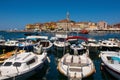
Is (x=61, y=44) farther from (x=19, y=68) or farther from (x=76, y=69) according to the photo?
(x=19, y=68)

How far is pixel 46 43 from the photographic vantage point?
43.5 meters

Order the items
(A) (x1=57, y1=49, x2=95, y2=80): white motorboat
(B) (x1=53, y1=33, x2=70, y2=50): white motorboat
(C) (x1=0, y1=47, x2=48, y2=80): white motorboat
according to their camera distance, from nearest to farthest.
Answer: (C) (x1=0, y1=47, x2=48, y2=80): white motorboat < (A) (x1=57, y1=49, x2=95, y2=80): white motorboat < (B) (x1=53, y1=33, x2=70, y2=50): white motorboat

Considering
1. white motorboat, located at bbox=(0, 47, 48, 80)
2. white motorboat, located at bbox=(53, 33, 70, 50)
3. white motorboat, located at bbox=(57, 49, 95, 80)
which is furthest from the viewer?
white motorboat, located at bbox=(53, 33, 70, 50)

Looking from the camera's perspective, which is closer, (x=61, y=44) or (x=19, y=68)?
(x=19, y=68)

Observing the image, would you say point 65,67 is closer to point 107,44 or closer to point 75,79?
point 75,79

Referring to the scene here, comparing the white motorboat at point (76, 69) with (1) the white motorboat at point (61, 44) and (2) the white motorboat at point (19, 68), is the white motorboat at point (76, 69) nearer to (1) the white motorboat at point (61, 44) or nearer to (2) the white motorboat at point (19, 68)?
(2) the white motorboat at point (19, 68)

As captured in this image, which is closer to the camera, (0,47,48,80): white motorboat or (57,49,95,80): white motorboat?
(0,47,48,80): white motorboat

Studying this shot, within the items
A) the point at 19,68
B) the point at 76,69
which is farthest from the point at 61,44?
the point at 19,68

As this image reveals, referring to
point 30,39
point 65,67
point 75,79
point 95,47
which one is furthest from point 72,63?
point 30,39

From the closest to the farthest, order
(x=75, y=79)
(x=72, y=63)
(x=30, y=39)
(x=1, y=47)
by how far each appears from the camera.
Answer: (x=75, y=79), (x=72, y=63), (x=1, y=47), (x=30, y=39)

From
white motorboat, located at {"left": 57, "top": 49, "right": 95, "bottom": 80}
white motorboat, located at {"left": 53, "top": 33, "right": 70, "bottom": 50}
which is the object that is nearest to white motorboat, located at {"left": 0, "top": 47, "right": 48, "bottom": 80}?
white motorboat, located at {"left": 57, "top": 49, "right": 95, "bottom": 80}

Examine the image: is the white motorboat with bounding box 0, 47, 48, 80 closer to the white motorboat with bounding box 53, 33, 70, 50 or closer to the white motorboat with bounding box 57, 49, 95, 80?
the white motorboat with bounding box 57, 49, 95, 80

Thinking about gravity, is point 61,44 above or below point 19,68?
below

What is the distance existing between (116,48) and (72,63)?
23.7 m
